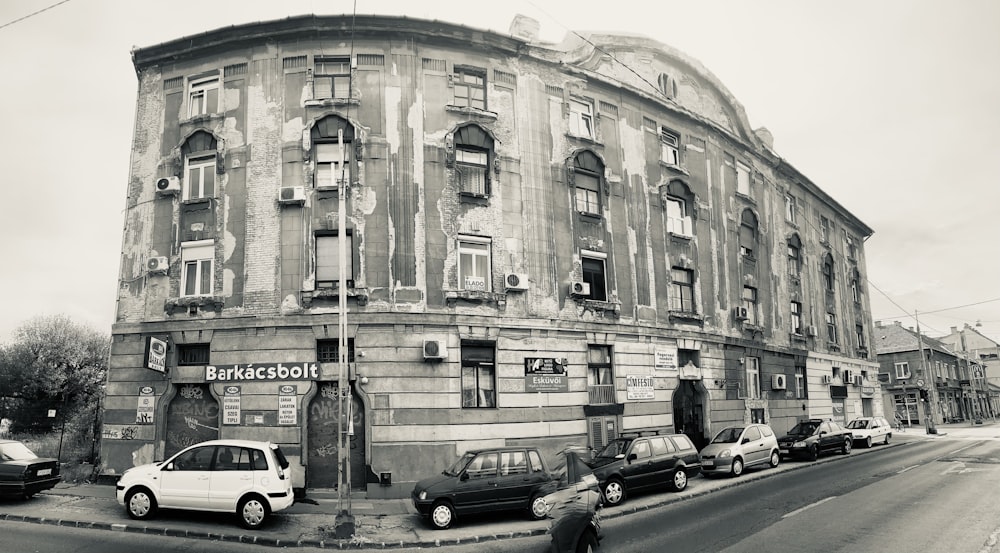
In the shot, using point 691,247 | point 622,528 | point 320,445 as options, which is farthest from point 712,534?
point 691,247

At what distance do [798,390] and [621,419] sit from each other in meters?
17.6

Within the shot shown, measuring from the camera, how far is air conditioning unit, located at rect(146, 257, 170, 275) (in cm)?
1967

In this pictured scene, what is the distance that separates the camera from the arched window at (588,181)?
902 inches

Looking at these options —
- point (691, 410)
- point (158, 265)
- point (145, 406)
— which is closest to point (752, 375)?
point (691, 410)

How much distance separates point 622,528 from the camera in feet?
43.7

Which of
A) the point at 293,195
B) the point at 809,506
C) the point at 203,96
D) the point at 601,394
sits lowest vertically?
the point at 809,506

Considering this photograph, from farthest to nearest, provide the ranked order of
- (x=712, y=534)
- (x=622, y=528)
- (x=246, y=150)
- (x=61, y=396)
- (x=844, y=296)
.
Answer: (x=844, y=296), (x=61, y=396), (x=246, y=150), (x=622, y=528), (x=712, y=534)

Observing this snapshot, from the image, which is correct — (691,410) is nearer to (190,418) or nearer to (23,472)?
(190,418)

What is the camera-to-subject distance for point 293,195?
62.1ft

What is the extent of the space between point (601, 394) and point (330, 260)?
424 inches

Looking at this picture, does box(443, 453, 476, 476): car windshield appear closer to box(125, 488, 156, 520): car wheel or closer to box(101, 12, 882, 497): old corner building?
box(101, 12, 882, 497): old corner building

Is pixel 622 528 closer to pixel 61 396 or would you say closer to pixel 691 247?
pixel 691 247

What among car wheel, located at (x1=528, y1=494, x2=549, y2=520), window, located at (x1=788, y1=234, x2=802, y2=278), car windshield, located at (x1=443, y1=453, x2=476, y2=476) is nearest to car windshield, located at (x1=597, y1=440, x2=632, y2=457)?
car wheel, located at (x1=528, y1=494, x2=549, y2=520)

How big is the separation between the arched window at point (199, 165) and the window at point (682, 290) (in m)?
18.6
